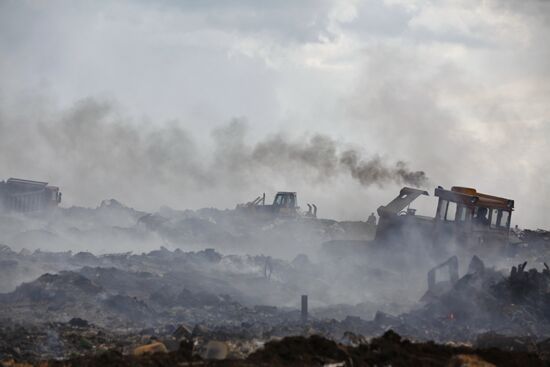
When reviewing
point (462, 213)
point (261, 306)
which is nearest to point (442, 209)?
point (462, 213)

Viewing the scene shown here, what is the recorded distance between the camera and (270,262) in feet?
91.1

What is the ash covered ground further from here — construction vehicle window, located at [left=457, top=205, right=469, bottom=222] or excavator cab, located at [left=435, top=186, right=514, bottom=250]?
construction vehicle window, located at [left=457, top=205, right=469, bottom=222]

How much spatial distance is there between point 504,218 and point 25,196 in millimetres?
24095

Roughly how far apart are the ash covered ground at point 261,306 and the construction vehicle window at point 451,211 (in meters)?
1.73

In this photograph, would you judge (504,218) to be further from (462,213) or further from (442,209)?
(442,209)

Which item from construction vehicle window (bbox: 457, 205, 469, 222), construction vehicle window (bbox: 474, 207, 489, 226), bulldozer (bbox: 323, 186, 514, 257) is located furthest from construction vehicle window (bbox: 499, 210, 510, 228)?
construction vehicle window (bbox: 457, 205, 469, 222)

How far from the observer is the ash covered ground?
12.6m

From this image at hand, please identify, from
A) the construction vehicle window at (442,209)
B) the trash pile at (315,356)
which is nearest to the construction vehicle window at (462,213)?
the construction vehicle window at (442,209)

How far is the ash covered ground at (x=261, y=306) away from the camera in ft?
41.2

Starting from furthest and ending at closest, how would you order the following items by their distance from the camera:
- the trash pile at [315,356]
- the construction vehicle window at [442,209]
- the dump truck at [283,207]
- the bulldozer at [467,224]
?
the dump truck at [283,207] → the construction vehicle window at [442,209] → the bulldozer at [467,224] → the trash pile at [315,356]

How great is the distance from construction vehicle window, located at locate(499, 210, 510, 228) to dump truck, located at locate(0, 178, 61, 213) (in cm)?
2391

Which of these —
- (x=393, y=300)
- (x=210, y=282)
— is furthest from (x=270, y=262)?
(x=393, y=300)

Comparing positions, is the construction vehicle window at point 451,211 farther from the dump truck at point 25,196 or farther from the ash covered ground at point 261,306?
the dump truck at point 25,196

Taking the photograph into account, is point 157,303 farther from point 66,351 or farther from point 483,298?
point 483,298
